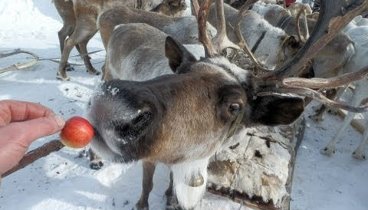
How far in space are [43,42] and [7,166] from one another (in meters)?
7.48

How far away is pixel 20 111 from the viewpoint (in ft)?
6.13

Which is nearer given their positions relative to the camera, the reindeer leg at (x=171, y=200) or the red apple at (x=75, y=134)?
the red apple at (x=75, y=134)

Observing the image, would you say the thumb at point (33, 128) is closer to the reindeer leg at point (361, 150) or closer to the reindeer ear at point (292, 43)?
the reindeer ear at point (292, 43)

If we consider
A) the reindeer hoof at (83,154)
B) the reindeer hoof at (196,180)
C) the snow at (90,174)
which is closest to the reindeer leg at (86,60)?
the snow at (90,174)

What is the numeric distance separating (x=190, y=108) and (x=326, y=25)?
1.28 metres

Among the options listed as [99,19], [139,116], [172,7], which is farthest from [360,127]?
[139,116]

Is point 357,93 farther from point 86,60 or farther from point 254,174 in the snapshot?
point 86,60

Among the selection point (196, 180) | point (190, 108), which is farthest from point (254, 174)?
point (190, 108)

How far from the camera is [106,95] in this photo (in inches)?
80.3

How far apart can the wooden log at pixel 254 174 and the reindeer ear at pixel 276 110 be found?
3.84 feet

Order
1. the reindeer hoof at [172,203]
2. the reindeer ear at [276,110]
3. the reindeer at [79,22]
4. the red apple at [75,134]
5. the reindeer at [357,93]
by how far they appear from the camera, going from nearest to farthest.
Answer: the red apple at [75,134], the reindeer ear at [276,110], the reindeer hoof at [172,203], the reindeer at [357,93], the reindeer at [79,22]

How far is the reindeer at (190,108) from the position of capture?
6.74 feet

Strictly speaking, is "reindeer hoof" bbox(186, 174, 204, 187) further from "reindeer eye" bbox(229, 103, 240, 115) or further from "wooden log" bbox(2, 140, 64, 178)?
"wooden log" bbox(2, 140, 64, 178)

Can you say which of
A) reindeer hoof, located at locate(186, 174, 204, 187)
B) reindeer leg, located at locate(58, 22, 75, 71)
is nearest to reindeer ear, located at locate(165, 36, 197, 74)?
reindeer hoof, located at locate(186, 174, 204, 187)
